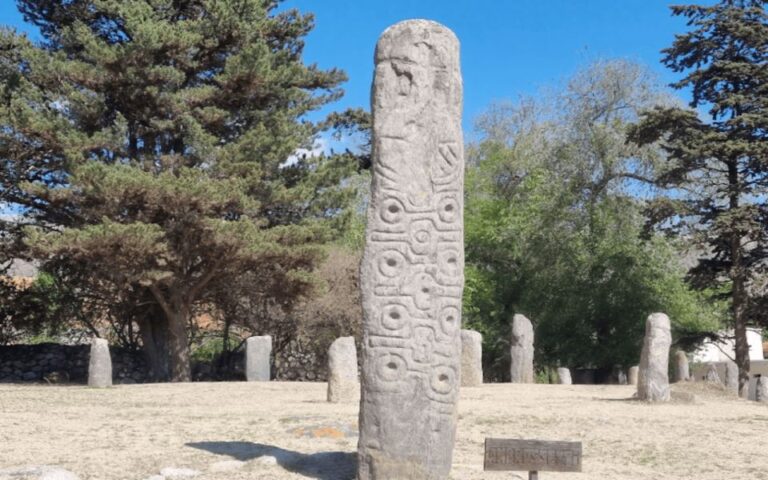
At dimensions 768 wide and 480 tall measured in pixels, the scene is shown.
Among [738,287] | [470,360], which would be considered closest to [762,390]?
[470,360]

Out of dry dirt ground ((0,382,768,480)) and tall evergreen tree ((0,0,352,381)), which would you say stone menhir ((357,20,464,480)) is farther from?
tall evergreen tree ((0,0,352,381))

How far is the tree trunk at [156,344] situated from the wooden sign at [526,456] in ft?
63.5

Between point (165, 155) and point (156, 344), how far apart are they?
6.09 m

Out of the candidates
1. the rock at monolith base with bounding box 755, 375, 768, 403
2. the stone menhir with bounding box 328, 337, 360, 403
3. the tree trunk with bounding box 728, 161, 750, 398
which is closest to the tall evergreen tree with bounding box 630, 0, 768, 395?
the tree trunk with bounding box 728, 161, 750, 398

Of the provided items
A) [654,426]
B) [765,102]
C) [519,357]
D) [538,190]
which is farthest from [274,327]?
[654,426]

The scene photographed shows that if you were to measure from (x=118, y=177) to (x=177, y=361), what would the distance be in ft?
21.7

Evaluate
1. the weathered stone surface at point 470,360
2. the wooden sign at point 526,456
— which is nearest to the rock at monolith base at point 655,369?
the weathered stone surface at point 470,360

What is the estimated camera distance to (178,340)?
968 inches

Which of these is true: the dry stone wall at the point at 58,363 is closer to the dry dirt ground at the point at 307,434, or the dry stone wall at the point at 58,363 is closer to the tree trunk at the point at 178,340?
the tree trunk at the point at 178,340

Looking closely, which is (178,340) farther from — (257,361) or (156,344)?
(257,361)

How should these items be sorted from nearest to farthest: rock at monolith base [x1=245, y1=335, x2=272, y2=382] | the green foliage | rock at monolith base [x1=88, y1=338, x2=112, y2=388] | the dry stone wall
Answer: rock at monolith base [x1=88, y1=338, x2=112, y2=388] → rock at monolith base [x1=245, y1=335, x2=272, y2=382] → the dry stone wall → the green foliage

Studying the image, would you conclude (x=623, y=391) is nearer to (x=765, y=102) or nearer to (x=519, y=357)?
(x=519, y=357)

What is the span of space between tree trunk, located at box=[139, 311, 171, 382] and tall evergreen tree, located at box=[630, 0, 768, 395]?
14152 millimetres

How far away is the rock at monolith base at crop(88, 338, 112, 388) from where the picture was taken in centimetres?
2061
